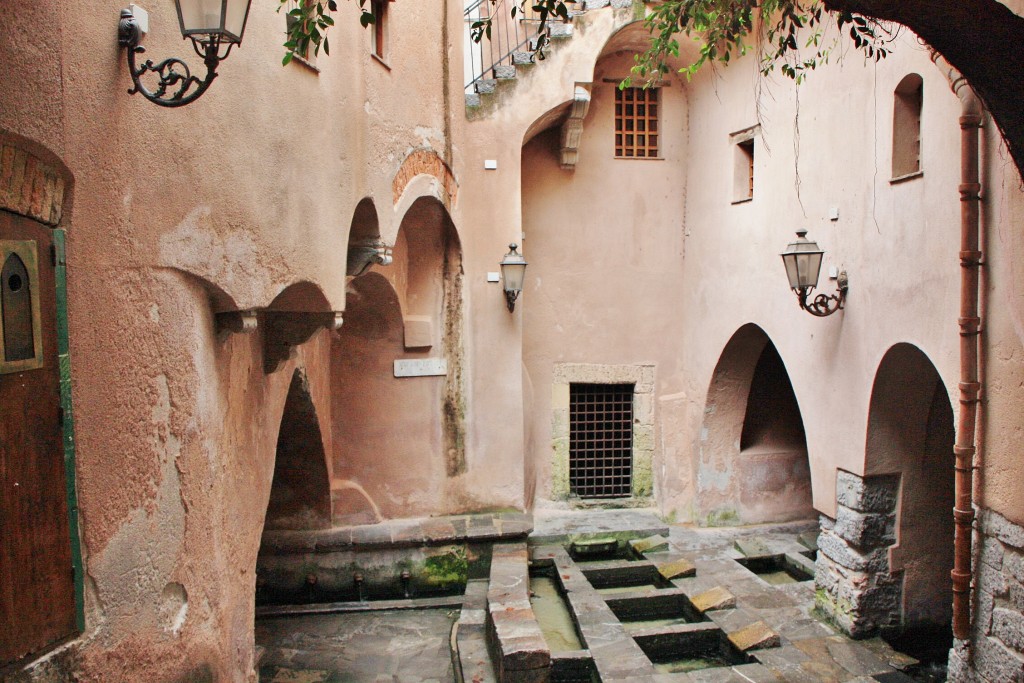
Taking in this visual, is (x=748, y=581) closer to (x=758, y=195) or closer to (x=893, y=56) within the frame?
(x=758, y=195)

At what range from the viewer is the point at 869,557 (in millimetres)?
6863

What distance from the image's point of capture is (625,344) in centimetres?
1052

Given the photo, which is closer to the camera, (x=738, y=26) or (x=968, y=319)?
(x=738, y=26)

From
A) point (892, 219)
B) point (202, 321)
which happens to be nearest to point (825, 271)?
point (892, 219)

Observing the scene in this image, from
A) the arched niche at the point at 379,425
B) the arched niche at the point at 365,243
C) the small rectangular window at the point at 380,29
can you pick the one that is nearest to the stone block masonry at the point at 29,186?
the arched niche at the point at 365,243

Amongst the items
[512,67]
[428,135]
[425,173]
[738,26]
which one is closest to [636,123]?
[512,67]

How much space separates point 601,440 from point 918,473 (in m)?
4.40

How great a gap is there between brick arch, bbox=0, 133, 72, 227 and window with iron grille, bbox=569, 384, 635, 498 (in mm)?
8105

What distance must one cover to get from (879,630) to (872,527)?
0.89 m

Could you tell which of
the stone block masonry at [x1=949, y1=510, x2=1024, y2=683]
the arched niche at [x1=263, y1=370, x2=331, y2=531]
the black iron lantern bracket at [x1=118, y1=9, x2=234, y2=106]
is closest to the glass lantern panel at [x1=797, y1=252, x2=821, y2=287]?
the stone block masonry at [x1=949, y1=510, x2=1024, y2=683]

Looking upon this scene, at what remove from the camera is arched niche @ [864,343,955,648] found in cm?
660

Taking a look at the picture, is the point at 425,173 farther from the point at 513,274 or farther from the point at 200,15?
the point at 200,15

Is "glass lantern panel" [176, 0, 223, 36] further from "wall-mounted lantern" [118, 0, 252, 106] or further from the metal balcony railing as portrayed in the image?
the metal balcony railing

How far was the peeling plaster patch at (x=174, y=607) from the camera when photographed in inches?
140
